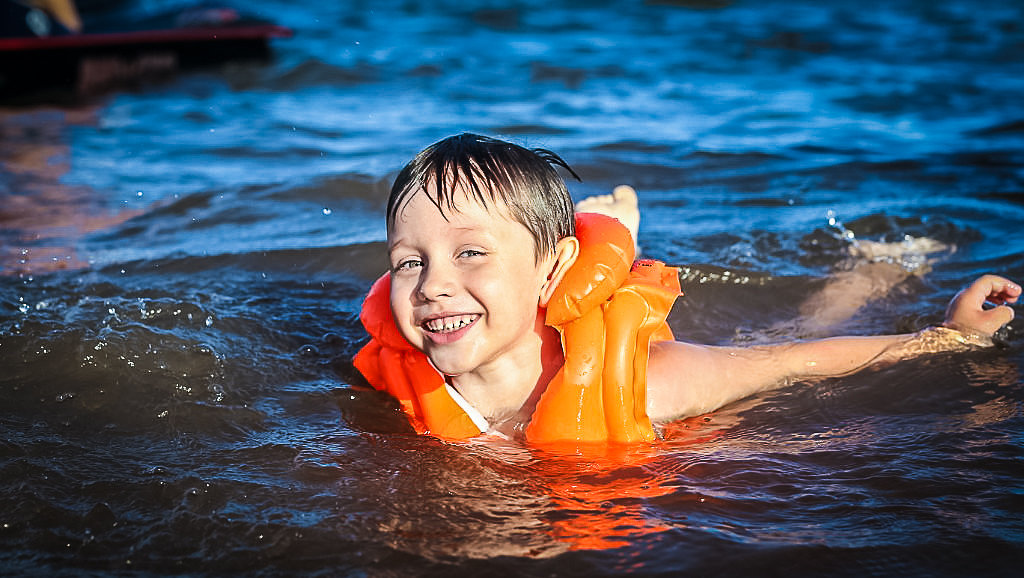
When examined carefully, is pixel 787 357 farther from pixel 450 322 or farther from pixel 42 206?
pixel 42 206

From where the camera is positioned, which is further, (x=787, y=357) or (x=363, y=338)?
(x=363, y=338)

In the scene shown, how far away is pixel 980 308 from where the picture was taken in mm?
3633

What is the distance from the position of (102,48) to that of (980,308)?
8.36 meters

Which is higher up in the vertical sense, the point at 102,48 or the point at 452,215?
the point at 102,48

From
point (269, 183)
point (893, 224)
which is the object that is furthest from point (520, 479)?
point (269, 183)

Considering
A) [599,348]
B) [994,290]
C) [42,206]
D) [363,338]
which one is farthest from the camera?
[42,206]

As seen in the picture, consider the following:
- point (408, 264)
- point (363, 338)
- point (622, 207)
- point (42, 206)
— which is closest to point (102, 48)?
point (42, 206)

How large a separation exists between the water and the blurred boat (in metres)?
0.48

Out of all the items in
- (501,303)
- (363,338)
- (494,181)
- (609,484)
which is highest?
(494,181)

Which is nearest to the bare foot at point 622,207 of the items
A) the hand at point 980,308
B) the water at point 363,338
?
the water at point 363,338

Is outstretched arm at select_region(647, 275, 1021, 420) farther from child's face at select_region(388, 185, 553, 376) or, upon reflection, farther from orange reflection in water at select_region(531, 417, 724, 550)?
child's face at select_region(388, 185, 553, 376)

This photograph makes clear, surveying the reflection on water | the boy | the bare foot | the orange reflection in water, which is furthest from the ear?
the reflection on water

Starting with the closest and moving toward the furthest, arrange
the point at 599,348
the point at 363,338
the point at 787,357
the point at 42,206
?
the point at 599,348, the point at 787,357, the point at 363,338, the point at 42,206

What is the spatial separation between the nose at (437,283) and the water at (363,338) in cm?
50
